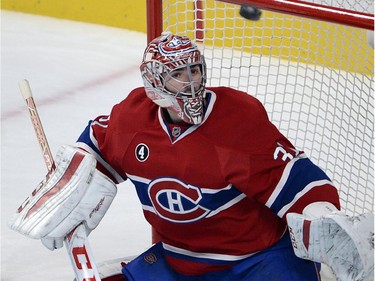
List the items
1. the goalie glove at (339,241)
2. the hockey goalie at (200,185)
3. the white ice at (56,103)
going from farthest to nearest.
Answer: the white ice at (56,103) < the hockey goalie at (200,185) < the goalie glove at (339,241)

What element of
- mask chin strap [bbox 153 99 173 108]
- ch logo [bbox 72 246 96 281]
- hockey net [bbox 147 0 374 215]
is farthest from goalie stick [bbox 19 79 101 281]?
hockey net [bbox 147 0 374 215]

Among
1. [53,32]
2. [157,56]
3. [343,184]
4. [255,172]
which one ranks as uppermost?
[157,56]

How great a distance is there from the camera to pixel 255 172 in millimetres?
2516

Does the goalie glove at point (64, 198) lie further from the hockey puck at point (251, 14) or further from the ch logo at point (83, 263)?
the hockey puck at point (251, 14)

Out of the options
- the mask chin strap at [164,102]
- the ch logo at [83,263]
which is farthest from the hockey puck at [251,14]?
the ch logo at [83,263]

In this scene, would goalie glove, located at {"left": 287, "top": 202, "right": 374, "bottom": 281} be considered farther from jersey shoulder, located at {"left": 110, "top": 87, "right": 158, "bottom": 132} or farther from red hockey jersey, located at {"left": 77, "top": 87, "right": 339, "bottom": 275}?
jersey shoulder, located at {"left": 110, "top": 87, "right": 158, "bottom": 132}

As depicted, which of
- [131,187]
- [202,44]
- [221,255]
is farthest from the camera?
[131,187]

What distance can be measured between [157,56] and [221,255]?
1.77 ft

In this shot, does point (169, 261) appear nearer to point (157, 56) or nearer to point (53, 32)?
point (157, 56)

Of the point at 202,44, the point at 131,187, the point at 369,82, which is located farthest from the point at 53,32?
the point at 369,82

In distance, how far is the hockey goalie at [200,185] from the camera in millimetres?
2520

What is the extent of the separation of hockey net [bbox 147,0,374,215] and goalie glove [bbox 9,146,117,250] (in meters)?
0.50

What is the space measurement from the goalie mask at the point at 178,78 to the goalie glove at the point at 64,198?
0.90 feet

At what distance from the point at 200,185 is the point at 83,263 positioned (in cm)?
40
